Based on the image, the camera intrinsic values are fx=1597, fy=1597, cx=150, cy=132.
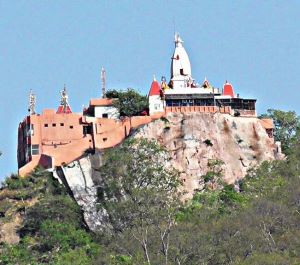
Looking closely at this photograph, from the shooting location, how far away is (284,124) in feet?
361

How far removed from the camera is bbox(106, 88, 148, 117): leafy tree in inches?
4048

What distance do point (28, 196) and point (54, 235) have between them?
17.4 feet

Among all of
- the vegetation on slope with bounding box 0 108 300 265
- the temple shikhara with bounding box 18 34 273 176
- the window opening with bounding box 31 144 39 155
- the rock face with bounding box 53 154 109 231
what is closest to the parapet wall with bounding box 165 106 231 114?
the temple shikhara with bounding box 18 34 273 176

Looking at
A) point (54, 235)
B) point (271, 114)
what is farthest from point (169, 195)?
point (271, 114)

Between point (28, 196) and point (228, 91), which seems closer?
point (28, 196)

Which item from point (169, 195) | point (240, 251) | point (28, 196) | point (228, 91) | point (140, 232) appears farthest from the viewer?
point (228, 91)

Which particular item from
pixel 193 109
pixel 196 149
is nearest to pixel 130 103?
pixel 193 109

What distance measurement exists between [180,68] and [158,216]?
83.4ft

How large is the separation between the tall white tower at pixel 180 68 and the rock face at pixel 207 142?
4.67m

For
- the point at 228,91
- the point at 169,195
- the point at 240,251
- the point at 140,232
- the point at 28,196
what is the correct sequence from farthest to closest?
1. the point at 228,91
2. the point at 28,196
3. the point at 169,195
4. the point at 140,232
5. the point at 240,251

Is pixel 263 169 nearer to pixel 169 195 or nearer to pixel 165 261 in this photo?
pixel 169 195

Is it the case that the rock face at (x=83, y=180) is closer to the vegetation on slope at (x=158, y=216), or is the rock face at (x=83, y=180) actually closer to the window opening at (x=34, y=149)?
the vegetation on slope at (x=158, y=216)

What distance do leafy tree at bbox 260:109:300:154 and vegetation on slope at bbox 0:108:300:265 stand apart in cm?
95

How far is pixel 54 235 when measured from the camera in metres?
93.1
